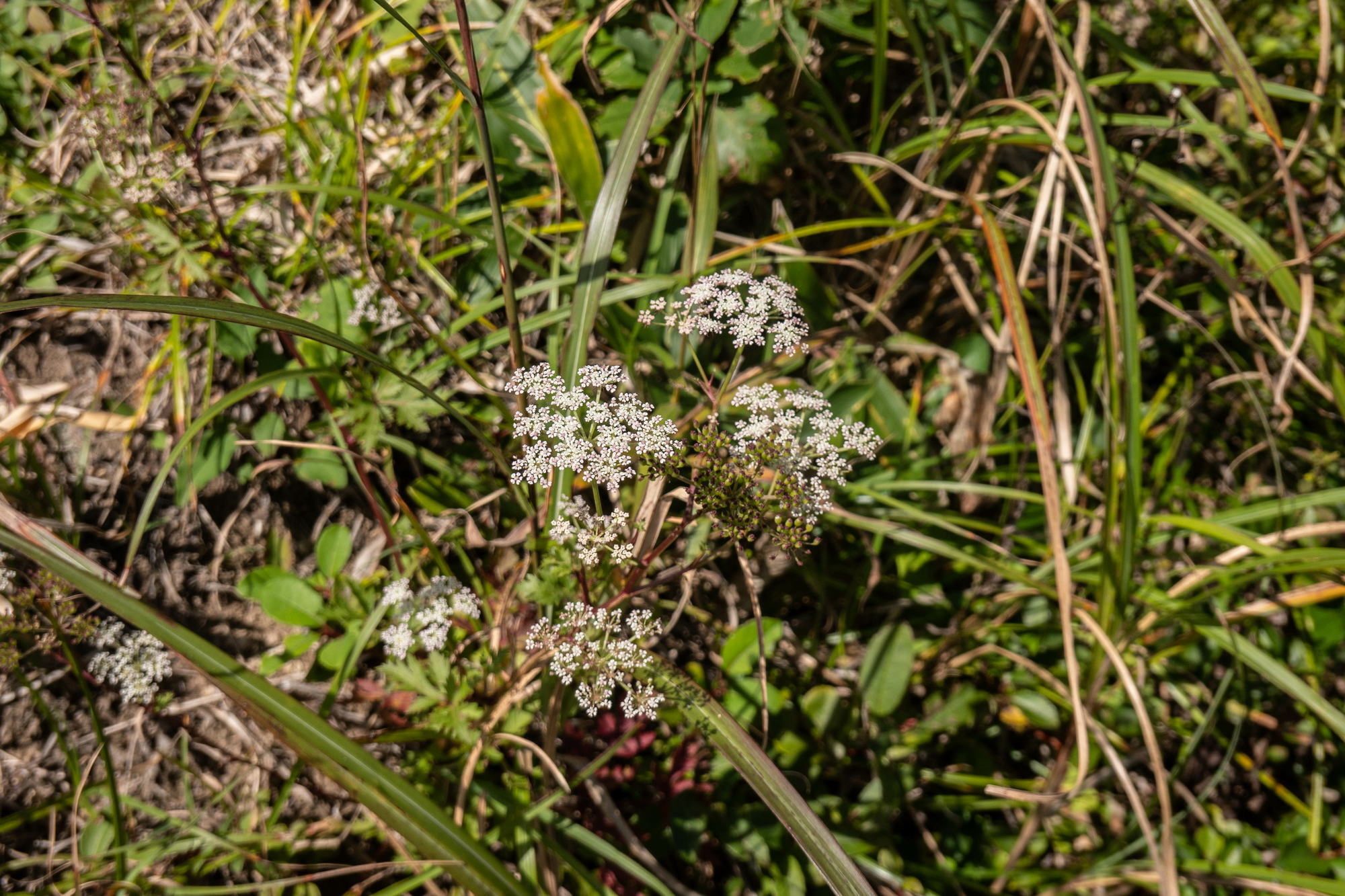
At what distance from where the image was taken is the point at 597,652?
1.53 metres

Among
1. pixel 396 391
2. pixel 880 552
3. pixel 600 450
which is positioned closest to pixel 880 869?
pixel 880 552

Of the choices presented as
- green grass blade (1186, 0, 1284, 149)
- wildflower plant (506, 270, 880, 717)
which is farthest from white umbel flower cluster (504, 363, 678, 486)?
green grass blade (1186, 0, 1284, 149)

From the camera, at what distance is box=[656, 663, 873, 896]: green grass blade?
145cm

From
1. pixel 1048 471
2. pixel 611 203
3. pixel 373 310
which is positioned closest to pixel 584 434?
pixel 611 203

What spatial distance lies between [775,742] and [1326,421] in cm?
254

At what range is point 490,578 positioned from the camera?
8.11ft

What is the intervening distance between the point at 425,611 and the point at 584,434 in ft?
2.40

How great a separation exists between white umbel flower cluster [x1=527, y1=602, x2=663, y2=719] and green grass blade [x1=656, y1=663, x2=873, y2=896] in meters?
0.13

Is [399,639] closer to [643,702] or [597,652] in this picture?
[597,652]

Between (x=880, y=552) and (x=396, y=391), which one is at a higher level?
(x=396, y=391)

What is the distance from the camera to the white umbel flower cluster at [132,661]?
2188mm

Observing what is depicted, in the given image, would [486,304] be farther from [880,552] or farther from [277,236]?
[880,552]

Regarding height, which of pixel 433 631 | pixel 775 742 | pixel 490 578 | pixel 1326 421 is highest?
pixel 1326 421

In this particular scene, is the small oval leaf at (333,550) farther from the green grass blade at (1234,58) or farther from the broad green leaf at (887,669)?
the green grass blade at (1234,58)
